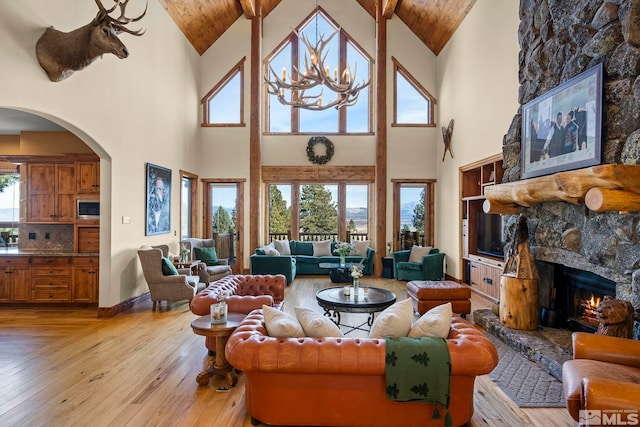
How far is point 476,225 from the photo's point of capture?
703cm

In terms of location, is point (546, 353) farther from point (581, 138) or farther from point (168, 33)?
point (168, 33)

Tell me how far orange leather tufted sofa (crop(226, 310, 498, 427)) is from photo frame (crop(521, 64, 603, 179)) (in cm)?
233

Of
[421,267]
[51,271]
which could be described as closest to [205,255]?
[51,271]

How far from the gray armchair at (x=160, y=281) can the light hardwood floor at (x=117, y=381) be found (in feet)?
1.86

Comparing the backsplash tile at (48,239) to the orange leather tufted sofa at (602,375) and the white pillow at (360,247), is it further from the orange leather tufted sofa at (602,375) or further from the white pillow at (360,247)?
the orange leather tufted sofa at (602,375)

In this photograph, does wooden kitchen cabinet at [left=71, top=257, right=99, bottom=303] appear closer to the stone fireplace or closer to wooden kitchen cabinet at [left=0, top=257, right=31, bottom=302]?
wooden kitchen cabinet at [left=0, top=257, right=31, bottom=302]

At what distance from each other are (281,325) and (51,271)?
474 cm

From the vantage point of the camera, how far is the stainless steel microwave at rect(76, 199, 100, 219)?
5602mm

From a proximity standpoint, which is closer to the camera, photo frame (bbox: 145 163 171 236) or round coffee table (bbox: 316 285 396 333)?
round coffee table (bbox: 316 285 396 333)

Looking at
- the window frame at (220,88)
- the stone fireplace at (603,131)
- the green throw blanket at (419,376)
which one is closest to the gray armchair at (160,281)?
the green throw blanket at (419,376)

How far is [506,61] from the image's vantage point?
555cm

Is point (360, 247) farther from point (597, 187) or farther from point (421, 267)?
point (597, 187)

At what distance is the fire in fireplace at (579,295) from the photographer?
374 cm

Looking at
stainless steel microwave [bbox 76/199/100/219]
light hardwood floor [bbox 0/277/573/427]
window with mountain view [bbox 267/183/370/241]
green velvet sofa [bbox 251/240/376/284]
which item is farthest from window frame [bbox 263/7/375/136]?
light hardwood floor [bbox 0/277/573/427]
